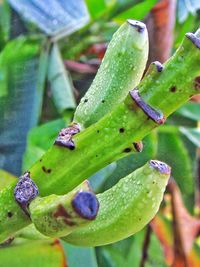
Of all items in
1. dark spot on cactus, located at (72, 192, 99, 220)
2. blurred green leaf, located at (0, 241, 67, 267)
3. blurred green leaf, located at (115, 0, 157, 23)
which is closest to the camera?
dark spot on cactus, located at (72, 192, 99, 220)

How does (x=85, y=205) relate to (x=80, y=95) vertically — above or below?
above

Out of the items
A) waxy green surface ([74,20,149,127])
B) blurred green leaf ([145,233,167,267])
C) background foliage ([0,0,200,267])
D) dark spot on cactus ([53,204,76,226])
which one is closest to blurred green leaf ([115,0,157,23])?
background foliage ([0,0,200,267])

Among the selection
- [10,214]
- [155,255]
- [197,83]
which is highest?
[197,83]

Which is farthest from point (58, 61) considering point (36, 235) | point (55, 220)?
point (55, 220)

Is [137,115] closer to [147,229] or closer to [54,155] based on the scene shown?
[54,155]

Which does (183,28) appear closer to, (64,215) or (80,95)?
(80,95)

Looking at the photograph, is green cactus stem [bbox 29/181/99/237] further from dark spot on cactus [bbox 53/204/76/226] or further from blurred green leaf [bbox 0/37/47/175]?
blurred green leaf [bbox 0/37/47/175]

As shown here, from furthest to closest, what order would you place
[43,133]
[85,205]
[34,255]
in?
[43,133] < [34,255] < [85,205]

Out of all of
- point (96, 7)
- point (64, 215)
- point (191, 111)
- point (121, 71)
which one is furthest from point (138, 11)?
point (64, 215)
